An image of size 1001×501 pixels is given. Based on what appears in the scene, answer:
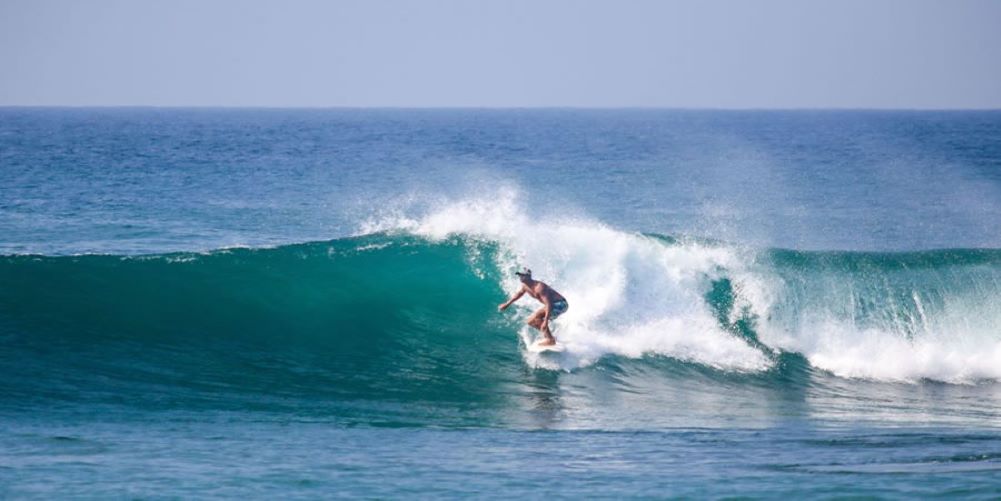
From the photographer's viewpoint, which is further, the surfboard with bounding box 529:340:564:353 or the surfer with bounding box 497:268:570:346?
the surfboard with bounding box 529:340:564:353

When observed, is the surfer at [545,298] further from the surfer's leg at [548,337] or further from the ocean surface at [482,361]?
the ocean surface at [482,361]

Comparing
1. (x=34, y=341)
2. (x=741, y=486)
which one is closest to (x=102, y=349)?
(x=34, y=341)

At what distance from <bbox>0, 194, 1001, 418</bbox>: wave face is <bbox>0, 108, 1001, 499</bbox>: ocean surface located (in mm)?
50

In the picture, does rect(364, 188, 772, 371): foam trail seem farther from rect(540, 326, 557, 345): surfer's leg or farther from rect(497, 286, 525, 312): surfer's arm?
rect(497, 286, 525, 312): surfer's arm

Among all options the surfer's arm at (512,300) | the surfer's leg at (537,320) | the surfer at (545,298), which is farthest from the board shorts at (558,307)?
the surfer's arm at (512,300)

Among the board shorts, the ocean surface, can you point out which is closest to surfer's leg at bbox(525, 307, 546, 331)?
the board shorts

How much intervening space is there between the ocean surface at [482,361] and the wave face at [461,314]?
0.05m

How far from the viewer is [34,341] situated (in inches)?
577

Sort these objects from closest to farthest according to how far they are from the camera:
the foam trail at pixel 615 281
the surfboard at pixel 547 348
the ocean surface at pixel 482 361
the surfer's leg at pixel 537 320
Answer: the ocean surface at pixel 482 361, the surfer's leg at pixel 537 320, the surfboard at pixel 547 348, the foam trail at pixel 615 281

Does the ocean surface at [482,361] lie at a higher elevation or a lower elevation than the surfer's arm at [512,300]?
lower

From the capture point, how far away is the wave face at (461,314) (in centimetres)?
1423

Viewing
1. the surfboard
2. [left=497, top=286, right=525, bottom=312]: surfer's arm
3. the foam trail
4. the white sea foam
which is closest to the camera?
[left=497, top=286, right=525, bottom=312]: surfer's arm

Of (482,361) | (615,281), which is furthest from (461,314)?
(615,281)

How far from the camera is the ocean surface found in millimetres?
9828
